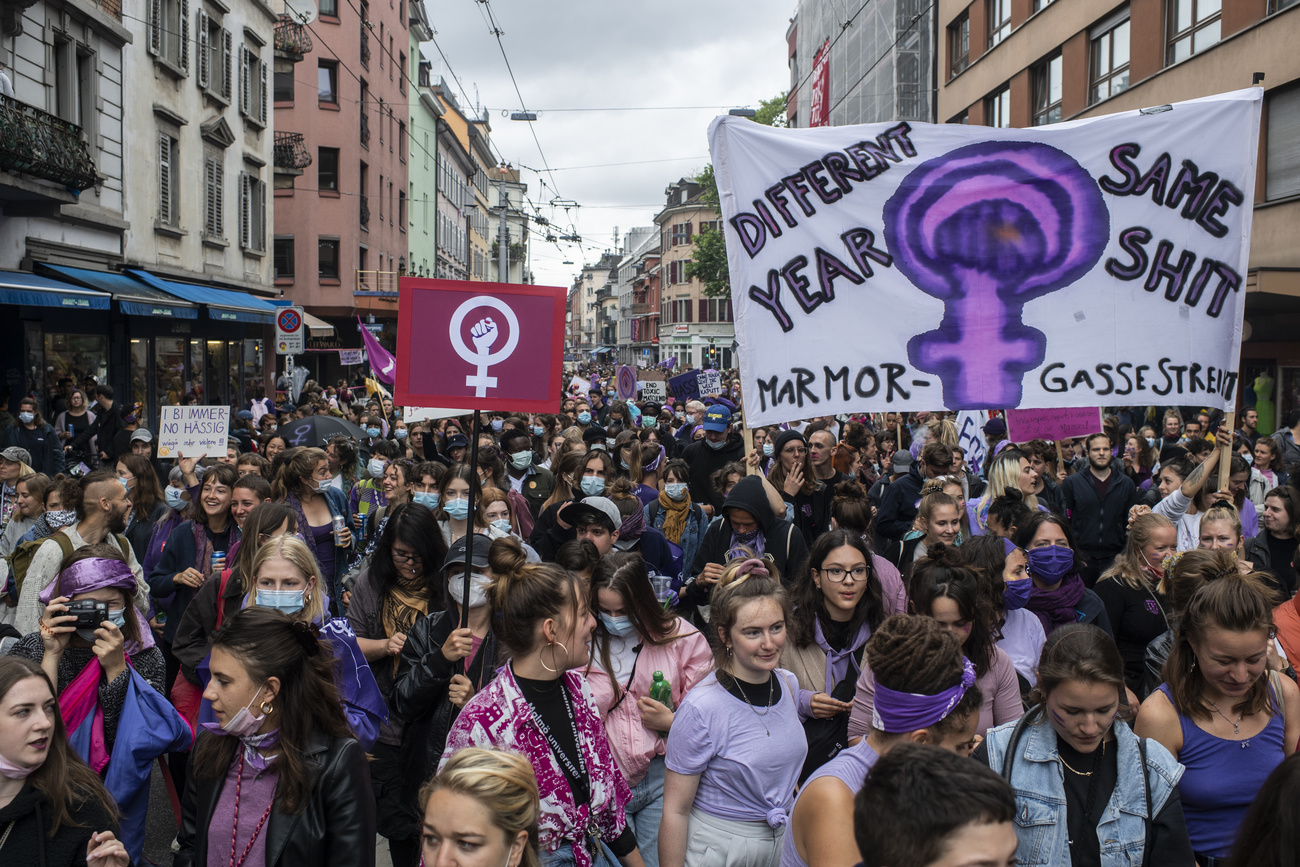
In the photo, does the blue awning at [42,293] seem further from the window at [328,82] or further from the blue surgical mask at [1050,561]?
the window at [328,82]

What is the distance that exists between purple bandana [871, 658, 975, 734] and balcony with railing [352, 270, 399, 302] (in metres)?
38.7

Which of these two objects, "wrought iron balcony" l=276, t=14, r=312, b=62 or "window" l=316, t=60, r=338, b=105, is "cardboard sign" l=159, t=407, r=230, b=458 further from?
"window" l=316, t=60, r=338, b=105

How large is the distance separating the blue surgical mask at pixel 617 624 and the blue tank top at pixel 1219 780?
2.02 m

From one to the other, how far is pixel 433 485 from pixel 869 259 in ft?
10.8

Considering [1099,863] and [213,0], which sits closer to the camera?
[1099,863]

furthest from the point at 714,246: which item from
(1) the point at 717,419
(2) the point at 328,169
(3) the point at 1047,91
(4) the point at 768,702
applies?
(4) the point at 768,702

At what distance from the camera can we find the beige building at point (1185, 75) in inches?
673

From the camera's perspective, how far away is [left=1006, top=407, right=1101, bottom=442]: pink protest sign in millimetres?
8844

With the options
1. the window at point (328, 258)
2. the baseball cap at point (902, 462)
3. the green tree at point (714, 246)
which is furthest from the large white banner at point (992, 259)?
the green tree at point (714, 246)

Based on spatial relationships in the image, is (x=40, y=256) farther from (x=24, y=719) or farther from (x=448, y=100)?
(x=448, y=100)

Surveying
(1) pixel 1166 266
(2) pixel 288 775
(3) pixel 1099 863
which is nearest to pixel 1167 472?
(1) pixel 1166 266

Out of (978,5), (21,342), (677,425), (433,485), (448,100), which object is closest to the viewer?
(433,485)

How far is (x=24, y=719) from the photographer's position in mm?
3080

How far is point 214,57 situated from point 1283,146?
2232 centimetres
